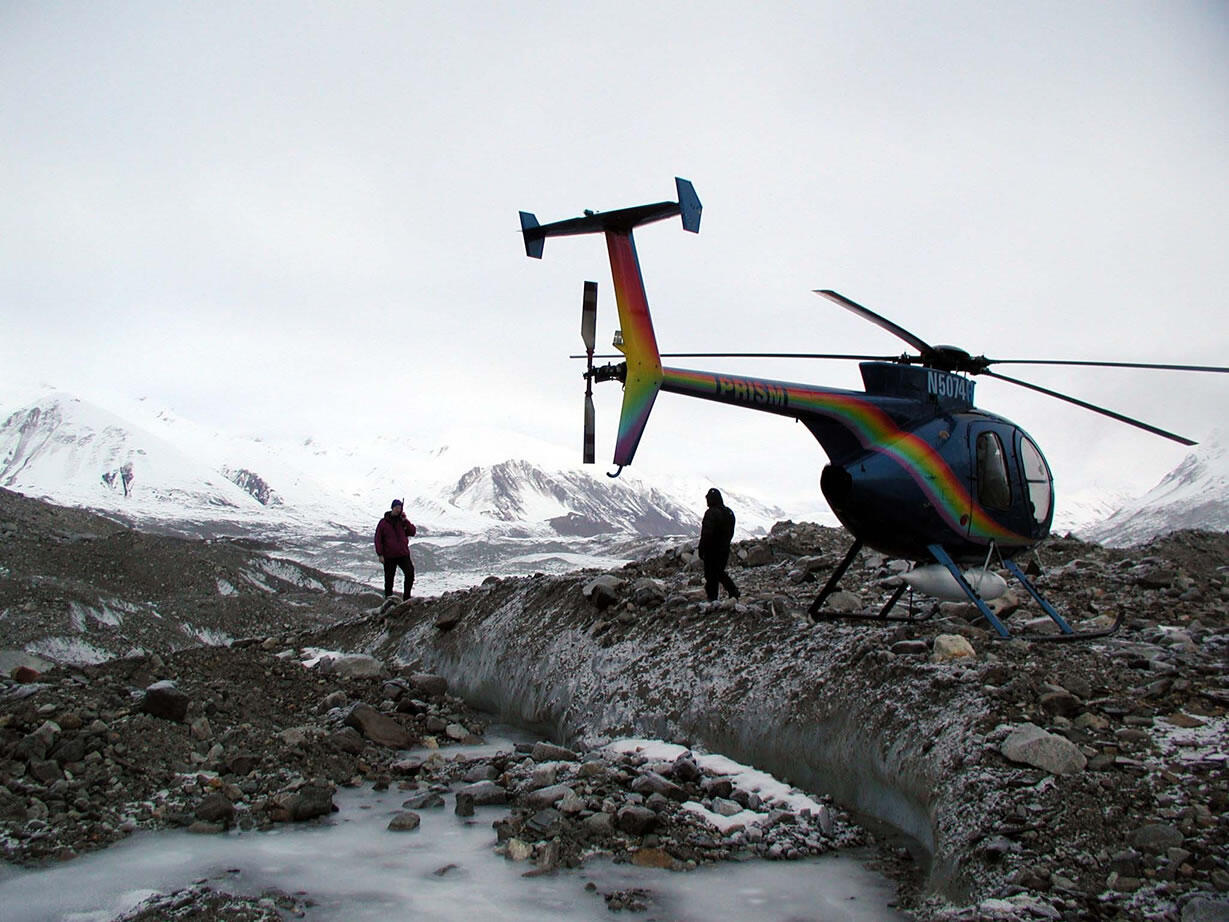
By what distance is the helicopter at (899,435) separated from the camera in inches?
371

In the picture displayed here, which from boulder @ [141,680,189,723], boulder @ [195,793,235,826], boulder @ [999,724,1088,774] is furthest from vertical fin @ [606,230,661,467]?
boulder @ [141,680,189,723]

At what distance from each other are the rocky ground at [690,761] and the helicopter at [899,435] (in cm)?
86

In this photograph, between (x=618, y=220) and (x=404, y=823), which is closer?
(x=404, y=823)

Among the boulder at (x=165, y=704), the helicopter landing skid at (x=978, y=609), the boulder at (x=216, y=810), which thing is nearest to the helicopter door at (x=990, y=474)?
the helicopter landing skid at (x=978, y=609)

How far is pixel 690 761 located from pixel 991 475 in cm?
509

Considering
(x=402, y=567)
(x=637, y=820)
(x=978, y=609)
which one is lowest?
(x=637, y=820)

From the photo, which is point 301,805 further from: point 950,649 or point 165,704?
point 950,649

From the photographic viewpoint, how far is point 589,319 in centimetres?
980

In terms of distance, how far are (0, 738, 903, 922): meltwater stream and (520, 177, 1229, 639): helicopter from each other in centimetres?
433

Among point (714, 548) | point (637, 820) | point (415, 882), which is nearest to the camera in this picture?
point (415, 882)

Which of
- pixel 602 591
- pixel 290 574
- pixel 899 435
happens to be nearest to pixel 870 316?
pixel 899 435

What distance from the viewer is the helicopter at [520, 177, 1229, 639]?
943 centimetres

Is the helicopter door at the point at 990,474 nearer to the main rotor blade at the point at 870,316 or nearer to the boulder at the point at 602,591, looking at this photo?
the main rotor blade at the point at 870,316

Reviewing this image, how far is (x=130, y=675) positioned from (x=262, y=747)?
3065mm
